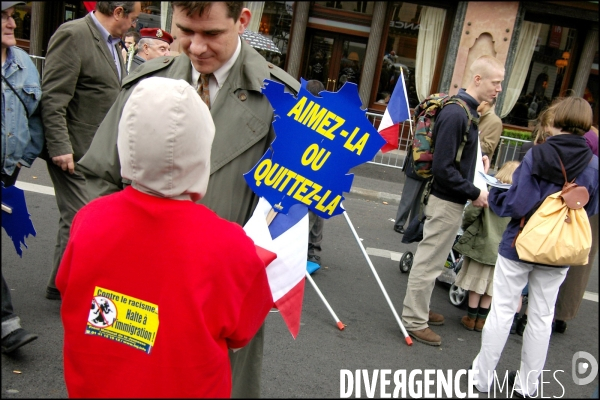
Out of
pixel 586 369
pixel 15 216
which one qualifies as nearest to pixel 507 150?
pixel 586 369

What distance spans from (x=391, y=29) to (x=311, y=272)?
9176 mm

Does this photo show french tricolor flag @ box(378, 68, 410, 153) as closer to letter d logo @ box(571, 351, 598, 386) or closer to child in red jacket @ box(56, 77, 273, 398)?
letter d logo @ box(571, 351, 598, 386)

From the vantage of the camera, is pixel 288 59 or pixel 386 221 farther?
pixel 288 59

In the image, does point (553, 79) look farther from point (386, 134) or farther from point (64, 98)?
point (64, 98)

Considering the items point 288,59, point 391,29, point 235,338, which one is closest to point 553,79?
point 391,29

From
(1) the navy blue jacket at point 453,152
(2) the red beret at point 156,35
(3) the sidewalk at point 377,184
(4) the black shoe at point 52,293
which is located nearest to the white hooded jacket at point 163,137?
(1) the navy blue jacket at point 453,152

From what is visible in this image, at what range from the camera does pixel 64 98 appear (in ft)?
11.5

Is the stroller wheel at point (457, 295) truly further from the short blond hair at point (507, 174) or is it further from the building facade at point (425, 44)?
the building facade at point (425, 44)

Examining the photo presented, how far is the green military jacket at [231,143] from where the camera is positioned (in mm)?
2041

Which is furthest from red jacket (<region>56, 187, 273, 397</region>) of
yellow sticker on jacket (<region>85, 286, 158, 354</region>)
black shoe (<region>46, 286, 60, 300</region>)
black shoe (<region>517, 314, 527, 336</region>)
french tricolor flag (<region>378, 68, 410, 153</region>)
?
black shoe (<region>517, 314, 527, 336</region>)

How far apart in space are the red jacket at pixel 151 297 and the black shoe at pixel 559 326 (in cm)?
404

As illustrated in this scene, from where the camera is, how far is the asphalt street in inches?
128

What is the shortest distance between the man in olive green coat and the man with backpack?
1.90m

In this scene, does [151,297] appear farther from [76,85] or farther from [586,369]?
[586,369]
